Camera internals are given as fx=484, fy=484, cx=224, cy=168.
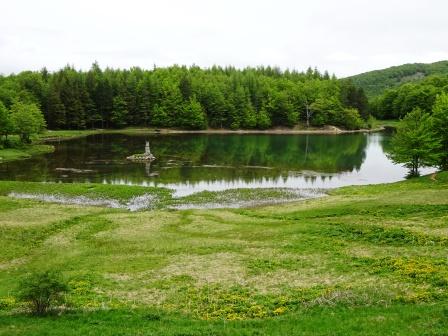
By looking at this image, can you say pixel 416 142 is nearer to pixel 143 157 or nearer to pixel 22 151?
pixel 143 157

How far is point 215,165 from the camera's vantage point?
337 feet

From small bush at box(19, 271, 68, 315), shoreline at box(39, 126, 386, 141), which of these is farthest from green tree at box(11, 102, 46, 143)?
small bush at box(19, 271, 68, 315)

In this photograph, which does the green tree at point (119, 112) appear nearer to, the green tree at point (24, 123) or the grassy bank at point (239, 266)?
the green tree at point (24, 123)

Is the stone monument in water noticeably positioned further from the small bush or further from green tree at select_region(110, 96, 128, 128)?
the small bush

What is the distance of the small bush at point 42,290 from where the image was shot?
886 inches

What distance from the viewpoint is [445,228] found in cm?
4100

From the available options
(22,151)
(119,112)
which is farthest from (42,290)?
(119,112)

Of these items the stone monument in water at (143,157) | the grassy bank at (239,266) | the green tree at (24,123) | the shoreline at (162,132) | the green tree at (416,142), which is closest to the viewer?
the grassy bank at (239,266)

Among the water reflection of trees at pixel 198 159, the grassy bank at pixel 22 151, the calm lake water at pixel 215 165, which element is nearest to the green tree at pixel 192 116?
the water reflection of trees at pixel 198 159

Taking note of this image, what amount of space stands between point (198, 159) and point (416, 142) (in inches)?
1899

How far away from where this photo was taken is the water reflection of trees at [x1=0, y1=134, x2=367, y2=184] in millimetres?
89250

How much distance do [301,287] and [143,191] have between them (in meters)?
47.9

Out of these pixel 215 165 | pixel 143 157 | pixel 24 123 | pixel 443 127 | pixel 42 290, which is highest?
pixel 24 123

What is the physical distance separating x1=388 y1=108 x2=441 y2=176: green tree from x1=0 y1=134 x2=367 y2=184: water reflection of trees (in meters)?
14.9
